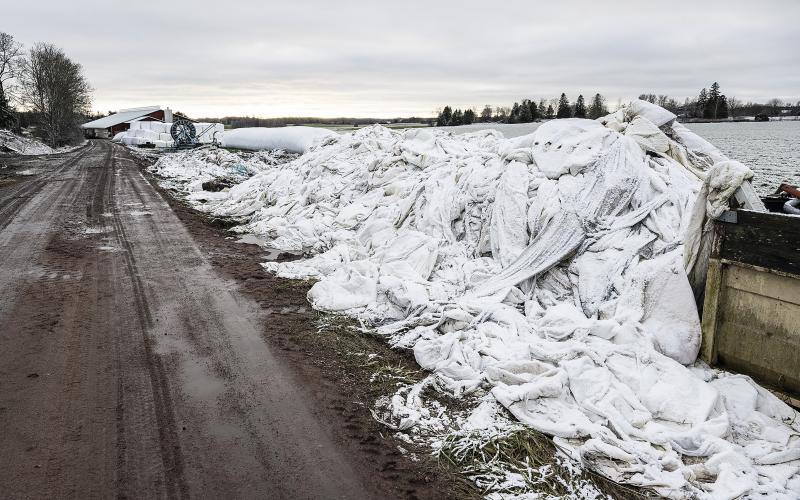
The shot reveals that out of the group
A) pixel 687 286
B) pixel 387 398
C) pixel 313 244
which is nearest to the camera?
pixel 387 398

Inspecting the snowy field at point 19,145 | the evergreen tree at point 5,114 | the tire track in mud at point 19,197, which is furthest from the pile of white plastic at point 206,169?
the evergreen tree at point 5,114

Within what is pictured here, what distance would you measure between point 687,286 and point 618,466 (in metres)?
2.57

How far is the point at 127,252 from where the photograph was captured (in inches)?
373

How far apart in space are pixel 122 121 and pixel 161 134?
45998 mm

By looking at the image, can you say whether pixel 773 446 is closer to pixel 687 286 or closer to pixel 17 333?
pixel 687 286

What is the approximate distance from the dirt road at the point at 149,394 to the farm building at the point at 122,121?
75893 mm

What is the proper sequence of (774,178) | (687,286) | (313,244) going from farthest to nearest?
(774,178) → (313,244) → (687,286)

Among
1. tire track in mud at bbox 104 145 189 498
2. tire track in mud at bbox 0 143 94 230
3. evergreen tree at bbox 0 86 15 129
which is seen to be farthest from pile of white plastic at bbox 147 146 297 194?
evergreen tree at bbox 0 86 15 129

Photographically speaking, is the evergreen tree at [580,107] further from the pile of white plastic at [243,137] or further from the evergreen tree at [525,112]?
the pile of white plastic at [243,137]

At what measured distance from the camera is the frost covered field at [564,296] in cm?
394

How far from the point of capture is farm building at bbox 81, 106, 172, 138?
76.0m

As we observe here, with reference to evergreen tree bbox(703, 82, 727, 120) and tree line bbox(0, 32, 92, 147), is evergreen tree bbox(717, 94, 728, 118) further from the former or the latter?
tree line bbox(0, 32, 92, 147)

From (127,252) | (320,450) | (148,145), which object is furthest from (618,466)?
(148,145)

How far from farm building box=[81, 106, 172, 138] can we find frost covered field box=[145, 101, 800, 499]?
7585cm
